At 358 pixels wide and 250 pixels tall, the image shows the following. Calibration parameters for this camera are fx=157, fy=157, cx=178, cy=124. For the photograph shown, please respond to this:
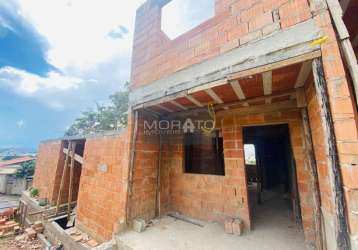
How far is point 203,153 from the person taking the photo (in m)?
4.65

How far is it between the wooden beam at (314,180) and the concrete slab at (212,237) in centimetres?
39

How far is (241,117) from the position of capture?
3121 mm

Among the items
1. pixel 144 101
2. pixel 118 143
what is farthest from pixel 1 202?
pixel 144 101

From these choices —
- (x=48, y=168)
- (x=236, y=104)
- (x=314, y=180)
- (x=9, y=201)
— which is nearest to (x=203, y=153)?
(x=236, y=104)

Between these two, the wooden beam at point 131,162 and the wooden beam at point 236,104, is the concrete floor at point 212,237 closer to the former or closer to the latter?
the wooden beam at point 131,162

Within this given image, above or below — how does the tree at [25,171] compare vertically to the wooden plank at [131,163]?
below

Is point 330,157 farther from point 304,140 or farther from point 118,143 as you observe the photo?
point 118,143

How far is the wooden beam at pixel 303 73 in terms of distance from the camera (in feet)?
5.36

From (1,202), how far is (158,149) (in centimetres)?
1430

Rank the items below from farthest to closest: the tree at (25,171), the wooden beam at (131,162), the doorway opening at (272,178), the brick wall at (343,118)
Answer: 1. the tree at (25,171)
2. the doorway opening at (272,178)
3. the wooden beam at (131,162)
4. the brick wall at (343,118)

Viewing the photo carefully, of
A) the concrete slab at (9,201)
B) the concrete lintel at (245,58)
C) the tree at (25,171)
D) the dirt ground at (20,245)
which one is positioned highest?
the concrete lintel at (245,58)

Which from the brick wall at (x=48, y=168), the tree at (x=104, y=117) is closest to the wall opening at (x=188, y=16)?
the brick wall at (x=48, y=168)

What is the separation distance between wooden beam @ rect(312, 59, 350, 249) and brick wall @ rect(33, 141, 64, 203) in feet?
27.7

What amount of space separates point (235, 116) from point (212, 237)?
2.21 meters
